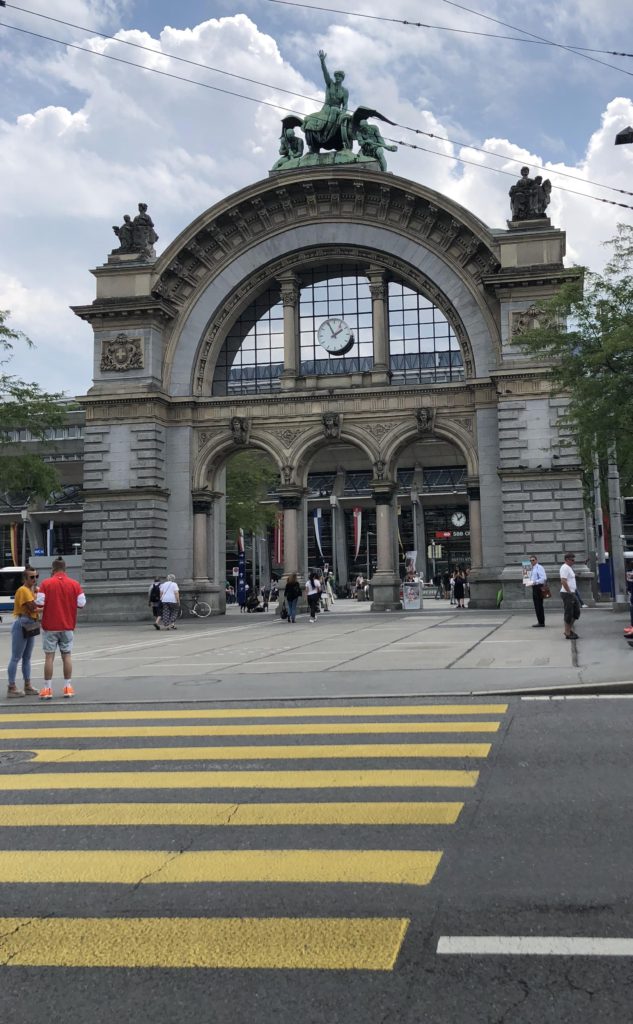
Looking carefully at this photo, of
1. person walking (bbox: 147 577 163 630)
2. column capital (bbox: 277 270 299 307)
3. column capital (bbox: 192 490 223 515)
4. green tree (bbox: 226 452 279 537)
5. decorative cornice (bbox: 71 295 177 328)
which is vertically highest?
column capital (bbox: 277 270 299 307)

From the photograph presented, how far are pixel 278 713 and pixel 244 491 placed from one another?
160ft

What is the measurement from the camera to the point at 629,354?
2338 cm

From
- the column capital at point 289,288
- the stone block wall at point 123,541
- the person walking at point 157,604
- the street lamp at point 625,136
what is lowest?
the person walking at point 157,604

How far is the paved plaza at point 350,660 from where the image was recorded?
1298cm

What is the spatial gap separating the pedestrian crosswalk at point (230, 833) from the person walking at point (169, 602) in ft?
65.7

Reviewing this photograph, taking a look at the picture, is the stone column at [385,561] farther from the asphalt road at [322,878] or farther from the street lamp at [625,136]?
the asphalt road at [322,878]

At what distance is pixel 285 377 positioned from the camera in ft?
131

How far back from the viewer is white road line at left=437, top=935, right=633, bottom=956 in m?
4.14

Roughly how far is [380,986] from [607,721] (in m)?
6.44

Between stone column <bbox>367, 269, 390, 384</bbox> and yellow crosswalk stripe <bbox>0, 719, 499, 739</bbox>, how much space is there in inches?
1190

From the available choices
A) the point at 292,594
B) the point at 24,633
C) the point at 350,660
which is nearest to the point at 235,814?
the point at 24,633

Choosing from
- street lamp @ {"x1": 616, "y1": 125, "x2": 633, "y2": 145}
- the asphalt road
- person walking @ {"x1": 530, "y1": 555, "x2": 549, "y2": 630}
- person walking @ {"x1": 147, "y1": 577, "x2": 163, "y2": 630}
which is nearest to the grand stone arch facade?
person walking @ {"x1": 147, "y1": 577, "x2": 163, "y2": 630}

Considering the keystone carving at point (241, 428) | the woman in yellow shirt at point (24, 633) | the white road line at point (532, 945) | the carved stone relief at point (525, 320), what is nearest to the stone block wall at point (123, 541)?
the keystone carving at point (241, 428)

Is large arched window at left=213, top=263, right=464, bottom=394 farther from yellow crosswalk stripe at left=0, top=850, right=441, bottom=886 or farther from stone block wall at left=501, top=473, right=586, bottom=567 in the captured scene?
yellow crosswalk stripe at left=0, top=850, right=441, bottom=886
